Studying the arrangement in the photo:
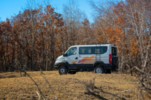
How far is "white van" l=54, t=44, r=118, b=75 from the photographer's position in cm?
1386

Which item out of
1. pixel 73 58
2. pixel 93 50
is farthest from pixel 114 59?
pixel 73 58

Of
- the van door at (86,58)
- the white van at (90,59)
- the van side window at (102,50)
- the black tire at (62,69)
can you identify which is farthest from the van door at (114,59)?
the black tire at (62,69)

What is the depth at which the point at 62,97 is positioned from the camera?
273 inches

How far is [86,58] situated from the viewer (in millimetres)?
14008

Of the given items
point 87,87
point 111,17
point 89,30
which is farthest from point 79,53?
point 89,30

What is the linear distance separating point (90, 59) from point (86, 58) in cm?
30

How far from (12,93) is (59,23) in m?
22.4

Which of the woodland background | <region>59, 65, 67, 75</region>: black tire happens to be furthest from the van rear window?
the woodland background

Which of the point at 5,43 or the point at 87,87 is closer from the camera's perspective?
the point at 87,87

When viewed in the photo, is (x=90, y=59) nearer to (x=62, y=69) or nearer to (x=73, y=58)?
(x=73, y=58)

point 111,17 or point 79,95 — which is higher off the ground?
point 111,17

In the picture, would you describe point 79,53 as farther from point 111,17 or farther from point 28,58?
point 28,58

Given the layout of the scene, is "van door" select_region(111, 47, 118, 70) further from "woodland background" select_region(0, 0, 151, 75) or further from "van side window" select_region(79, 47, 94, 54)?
"woodland background" select_region(0, 0, 151, 75)

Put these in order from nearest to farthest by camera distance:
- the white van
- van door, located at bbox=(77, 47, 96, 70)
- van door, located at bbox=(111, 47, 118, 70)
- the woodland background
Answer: the white van → van door, located at bbox=(77, 47, 96, 70) → van door, located at bbox=(111, 47, 118, 70) → the woodland background
